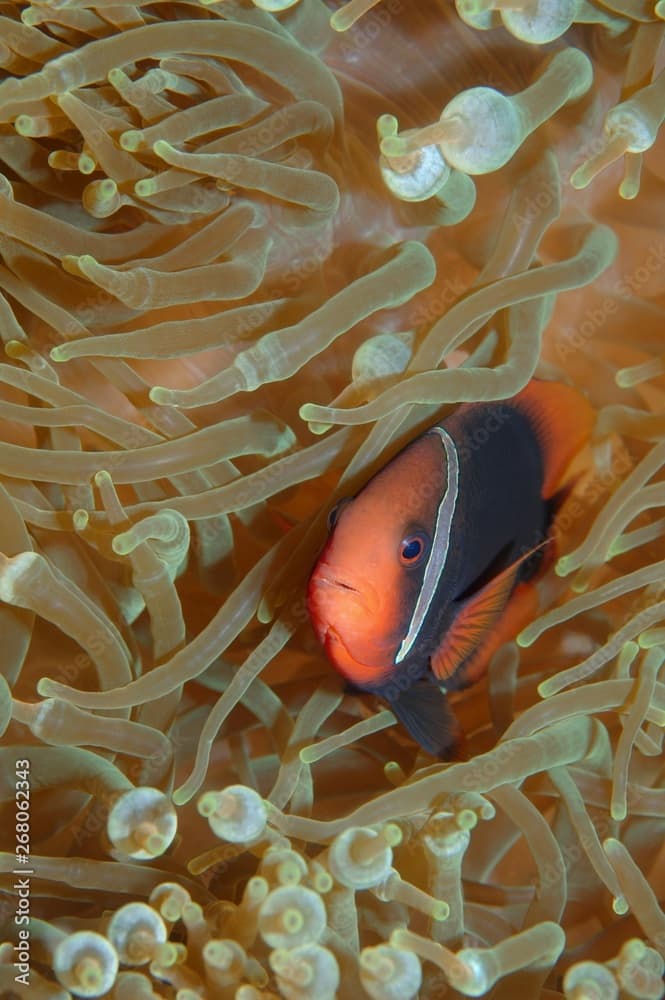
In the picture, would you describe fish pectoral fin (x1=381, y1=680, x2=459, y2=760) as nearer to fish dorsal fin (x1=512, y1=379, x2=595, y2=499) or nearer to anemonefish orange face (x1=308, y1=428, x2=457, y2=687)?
anemonefish orange face (x1=308, y1=428, x2=457, y2=687)

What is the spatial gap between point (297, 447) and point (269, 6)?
1.41ft

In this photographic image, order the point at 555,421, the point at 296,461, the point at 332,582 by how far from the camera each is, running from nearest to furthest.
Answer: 1. the point at 332,582
2. the point at 296,461
3. the point at 555,421

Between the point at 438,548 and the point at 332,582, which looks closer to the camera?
the point at 332,582

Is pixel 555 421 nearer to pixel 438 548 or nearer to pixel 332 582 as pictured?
pixel 438 548

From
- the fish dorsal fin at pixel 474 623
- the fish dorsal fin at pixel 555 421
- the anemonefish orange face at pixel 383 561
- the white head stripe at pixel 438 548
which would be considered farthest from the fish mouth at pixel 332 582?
the fish dorsal fin at pixel 555 421

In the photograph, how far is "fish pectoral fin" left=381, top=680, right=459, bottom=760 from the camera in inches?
37.9

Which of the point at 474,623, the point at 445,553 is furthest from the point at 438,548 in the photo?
the point at 474,623

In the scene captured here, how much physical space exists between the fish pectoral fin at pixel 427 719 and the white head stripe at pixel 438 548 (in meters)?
0.05

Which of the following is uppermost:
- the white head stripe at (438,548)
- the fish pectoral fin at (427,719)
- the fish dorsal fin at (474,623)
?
the white head stripe at (438,548)

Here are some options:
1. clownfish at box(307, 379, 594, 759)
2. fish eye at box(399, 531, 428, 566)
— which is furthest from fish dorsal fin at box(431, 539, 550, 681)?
fish eye at box(399, 531, 428, 566)

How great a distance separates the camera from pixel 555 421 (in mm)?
1062

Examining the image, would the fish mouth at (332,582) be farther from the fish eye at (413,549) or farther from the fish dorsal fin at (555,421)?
the fish dorsal fin at (555,421)

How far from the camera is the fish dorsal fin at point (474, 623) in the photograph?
40.8 inches

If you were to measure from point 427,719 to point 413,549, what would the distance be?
0.19 m
